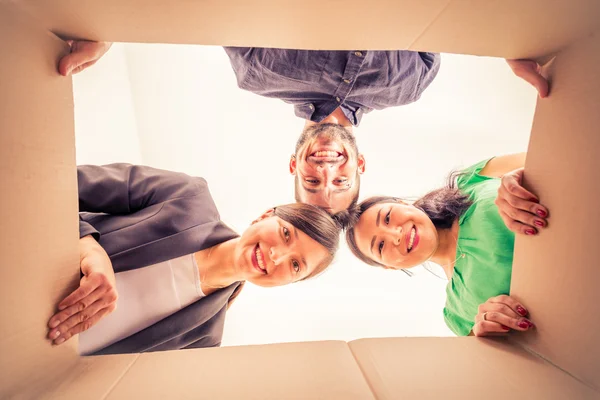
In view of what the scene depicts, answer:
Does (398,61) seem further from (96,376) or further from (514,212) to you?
(96,376)

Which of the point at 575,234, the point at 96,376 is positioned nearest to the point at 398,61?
the point at 575,234

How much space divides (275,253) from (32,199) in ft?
2.14

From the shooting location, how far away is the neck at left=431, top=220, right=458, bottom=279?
112 centimetres

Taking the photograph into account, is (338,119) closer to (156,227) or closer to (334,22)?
(156,227)

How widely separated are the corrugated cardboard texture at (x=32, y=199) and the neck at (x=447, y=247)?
94cm

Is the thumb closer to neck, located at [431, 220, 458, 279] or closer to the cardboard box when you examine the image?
the cardboard box

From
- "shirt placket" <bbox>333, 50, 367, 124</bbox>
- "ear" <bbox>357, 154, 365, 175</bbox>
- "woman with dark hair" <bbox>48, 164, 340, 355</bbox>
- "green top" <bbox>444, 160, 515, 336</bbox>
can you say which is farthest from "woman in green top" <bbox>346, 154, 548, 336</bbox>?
"shirt placket" <bbox>333, 50, 367, 124</bbox>

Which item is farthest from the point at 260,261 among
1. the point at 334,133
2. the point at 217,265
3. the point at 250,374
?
the point at 250,374

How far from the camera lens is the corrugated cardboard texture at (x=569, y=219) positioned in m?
0.48

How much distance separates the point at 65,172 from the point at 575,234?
66 centimetres

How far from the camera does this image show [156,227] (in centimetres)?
99

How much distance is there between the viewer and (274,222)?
1.11 meters

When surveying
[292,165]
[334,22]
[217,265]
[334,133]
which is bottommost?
[217,265]

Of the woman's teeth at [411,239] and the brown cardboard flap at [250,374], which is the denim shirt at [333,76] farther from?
the brown cardboard flap at [250,374]
